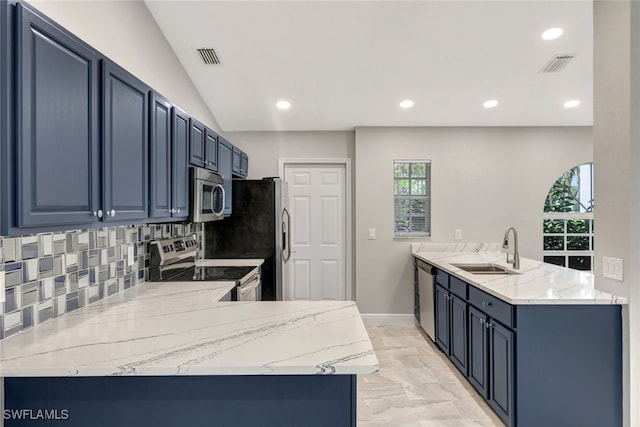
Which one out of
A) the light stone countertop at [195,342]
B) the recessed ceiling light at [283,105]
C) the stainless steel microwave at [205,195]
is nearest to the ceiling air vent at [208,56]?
the recessed ceiling light at [283,105]

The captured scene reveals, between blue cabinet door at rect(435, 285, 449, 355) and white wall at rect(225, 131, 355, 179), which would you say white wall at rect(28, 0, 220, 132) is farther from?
blue cabinet door at rect(435, 285, 449, 355)

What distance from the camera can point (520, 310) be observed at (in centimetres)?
212

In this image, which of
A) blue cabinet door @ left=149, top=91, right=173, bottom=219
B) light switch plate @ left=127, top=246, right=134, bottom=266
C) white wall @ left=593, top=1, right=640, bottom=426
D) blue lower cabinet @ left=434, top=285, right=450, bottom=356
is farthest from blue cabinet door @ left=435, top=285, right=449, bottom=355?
light switch plate @ left=127, top=246, right=134, bottom=266

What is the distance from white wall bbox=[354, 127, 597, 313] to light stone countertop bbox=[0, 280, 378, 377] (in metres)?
2.72

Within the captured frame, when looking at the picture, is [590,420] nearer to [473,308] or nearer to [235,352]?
[473,308]

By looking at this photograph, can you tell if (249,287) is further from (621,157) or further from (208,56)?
(621,157)

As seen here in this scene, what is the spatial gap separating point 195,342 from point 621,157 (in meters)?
2.25

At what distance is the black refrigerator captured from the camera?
3.87 m

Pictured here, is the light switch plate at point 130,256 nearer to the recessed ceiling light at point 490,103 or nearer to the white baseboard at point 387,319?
the white baseboard at point 387,319

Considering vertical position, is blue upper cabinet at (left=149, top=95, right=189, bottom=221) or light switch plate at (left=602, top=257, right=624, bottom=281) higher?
blue upper cabinet at (left=149, top=95, right=189, bottom=221)

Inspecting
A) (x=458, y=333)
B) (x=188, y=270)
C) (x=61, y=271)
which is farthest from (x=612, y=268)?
(x=188, y=270)

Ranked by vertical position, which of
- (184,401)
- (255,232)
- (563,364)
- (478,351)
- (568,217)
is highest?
(568,217)

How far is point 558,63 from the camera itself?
3.19 metres

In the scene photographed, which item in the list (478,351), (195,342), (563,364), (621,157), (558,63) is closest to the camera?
→ (195,342)
